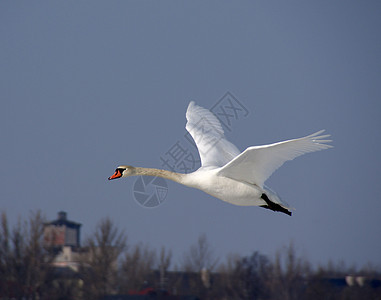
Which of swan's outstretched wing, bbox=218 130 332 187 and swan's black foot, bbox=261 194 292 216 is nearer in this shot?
swan's outstretched wing, bbox=218 130 332 187

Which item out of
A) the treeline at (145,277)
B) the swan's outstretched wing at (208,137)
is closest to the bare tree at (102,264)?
the treeline at (145,277)

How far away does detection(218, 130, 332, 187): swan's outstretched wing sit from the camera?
11.1m

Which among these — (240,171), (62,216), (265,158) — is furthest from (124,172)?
(62,216)

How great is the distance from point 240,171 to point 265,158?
2.15ft

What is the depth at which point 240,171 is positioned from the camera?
40.7ft

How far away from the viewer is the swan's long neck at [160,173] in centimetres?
1349

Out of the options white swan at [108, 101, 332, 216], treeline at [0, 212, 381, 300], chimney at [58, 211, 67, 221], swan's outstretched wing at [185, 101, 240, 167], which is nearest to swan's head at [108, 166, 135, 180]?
white swan at [108, 101, 332, 216]

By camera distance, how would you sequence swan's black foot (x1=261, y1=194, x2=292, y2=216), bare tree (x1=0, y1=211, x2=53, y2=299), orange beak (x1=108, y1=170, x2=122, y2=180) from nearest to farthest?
1. swan's black foot (x1=261, y1=194, x2=292, y2=216)
2. orange beak (x1=108, y1=170, x2=122, y2=180)
3. bare tree (x1=0, y1=211, x2=53, y2=299)

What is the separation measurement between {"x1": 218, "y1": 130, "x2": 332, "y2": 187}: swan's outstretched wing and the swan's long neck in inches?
49.4

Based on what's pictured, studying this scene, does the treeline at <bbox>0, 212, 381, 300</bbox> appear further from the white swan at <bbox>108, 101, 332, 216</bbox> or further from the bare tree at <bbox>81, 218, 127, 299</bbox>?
the white swan at <bbox>108, 101, 332, 216</bbox>

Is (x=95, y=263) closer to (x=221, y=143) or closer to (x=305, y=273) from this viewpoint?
(x=305, y=273)

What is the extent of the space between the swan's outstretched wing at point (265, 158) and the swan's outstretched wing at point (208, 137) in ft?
6.65

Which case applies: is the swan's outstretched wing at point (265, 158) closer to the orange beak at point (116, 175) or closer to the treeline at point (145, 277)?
the orange beak at point (116, 175)

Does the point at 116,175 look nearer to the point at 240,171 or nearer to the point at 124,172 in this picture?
the point at 124,172
